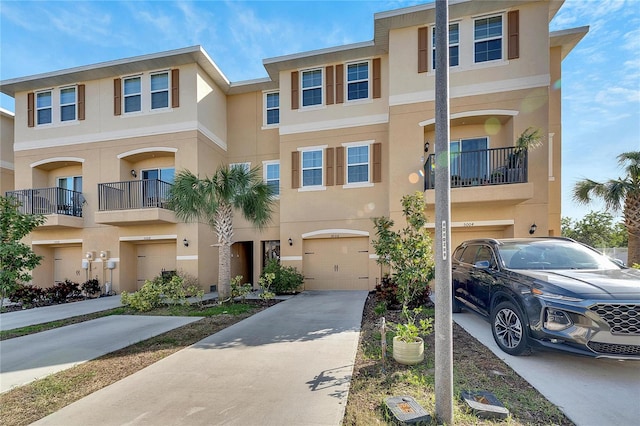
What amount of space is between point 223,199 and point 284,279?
3937 mm

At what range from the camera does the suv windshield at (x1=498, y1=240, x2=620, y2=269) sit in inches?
200

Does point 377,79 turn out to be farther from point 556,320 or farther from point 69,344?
point 69,344

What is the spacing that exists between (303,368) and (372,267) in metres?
7.91

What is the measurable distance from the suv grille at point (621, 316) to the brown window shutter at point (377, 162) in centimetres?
873

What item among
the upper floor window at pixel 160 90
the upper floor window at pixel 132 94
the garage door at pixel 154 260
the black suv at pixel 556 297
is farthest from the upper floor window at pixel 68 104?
the black suv at pixel 556 297

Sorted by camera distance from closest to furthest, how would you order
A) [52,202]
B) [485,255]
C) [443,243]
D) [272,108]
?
[443,243] → [485,255] → [52,202] → [272,108]

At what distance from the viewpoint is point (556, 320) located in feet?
13.0

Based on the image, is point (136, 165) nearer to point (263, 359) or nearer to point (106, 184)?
point (106, 184)

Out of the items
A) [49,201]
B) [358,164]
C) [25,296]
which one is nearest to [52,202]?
[49,201]

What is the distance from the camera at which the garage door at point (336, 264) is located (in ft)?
40.0

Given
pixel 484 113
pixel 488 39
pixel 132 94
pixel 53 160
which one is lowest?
pixel 53 160

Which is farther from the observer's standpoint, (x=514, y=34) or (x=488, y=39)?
(x=488, y=39)

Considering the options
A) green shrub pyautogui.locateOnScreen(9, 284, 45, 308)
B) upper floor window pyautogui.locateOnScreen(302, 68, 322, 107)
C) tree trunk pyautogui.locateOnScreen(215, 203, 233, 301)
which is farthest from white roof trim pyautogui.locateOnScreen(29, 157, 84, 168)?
upper floor window pyautogui.locateOnScreen(302, 68, 322, 107)

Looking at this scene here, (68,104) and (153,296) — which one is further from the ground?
(68,104)
